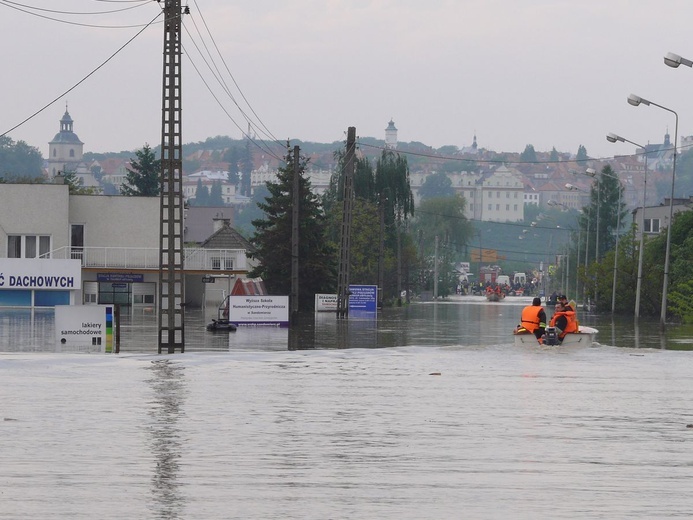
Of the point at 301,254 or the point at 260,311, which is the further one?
the point at 301,254

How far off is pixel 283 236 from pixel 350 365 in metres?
48.9

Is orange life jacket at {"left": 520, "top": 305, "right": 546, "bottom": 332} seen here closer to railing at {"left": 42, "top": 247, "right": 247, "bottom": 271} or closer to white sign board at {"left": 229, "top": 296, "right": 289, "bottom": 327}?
white sign board at {"left": 229, "top": 296, "right": 289, "bottom": 327}

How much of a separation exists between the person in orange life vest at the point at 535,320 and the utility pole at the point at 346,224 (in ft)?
85.7

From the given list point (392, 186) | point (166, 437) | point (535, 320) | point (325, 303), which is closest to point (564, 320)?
point (535, 320)

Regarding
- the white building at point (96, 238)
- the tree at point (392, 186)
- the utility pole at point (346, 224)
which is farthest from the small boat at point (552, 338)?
the tree at point (392, 186)

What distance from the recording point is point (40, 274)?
221 ft

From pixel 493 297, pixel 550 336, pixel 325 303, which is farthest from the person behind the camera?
pixel 493 297

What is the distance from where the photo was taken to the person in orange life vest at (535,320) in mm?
40344

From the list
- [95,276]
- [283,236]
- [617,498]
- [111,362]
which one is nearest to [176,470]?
[617,498]

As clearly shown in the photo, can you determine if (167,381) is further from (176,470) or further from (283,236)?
(283,236)

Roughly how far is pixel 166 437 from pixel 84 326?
19.9 meters

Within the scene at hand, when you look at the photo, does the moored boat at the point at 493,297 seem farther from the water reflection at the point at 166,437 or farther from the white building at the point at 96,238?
the water reflection at the point at 166,437

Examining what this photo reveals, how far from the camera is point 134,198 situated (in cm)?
9094

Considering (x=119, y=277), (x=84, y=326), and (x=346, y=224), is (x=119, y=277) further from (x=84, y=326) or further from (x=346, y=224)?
(x=84, y=326)
